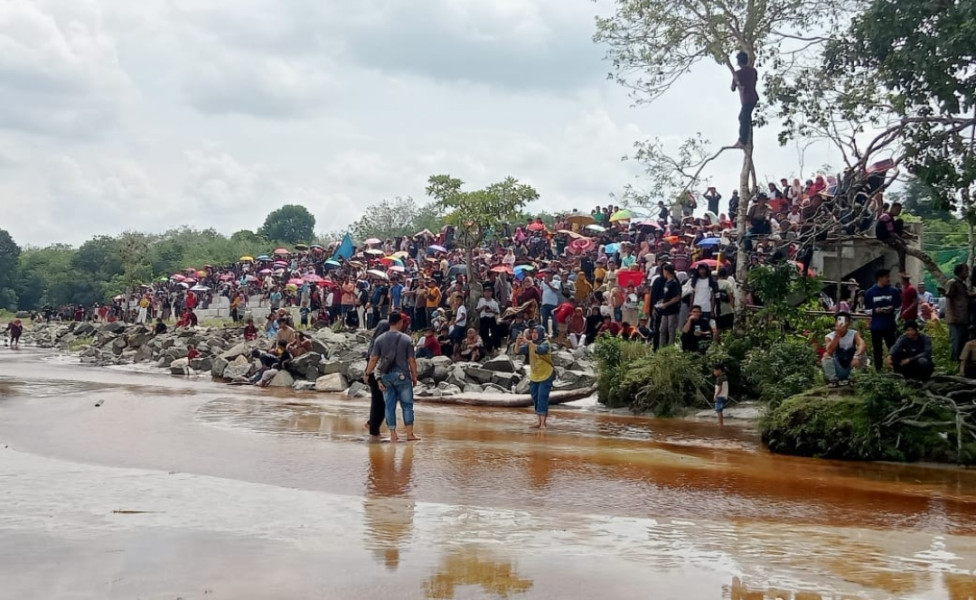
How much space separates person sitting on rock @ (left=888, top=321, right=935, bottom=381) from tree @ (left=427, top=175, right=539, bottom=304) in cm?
1554

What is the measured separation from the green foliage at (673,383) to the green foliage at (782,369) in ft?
3.05

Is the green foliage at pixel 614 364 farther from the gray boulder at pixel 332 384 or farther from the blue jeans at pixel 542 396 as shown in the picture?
the gray boulder at pixel 332 384

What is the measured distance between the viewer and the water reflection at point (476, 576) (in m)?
5.62

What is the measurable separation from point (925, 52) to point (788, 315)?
543 cm

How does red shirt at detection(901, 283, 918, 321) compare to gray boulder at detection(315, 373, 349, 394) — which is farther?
gray boulder at detection(315, 373, 349, 394)

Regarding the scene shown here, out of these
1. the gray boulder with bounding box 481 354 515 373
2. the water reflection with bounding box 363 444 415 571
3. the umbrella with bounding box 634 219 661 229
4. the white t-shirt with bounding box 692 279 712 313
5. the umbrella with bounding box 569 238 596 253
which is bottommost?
the water reflection with bounding box 363 444 415 571

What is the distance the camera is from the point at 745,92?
16.9 meters

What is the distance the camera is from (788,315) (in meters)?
15.9

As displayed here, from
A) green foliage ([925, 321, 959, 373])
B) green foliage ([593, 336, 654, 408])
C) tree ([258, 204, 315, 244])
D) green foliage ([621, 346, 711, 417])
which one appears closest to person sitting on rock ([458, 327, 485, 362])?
green foliage ([593, 336, 654, 408])

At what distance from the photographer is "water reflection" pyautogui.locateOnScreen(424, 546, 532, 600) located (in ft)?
18.4

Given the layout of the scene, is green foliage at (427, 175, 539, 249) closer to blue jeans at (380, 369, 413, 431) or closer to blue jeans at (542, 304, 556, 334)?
blue jeans at (542, 304, 556, 334)

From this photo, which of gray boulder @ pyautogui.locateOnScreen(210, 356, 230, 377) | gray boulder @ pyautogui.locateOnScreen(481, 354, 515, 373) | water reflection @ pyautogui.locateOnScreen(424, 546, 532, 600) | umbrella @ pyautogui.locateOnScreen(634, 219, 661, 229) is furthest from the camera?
umbrella @ pyautogui.locateOnScreen(634, 219, 661, 229)

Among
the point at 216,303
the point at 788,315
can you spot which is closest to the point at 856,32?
the point at 788,315

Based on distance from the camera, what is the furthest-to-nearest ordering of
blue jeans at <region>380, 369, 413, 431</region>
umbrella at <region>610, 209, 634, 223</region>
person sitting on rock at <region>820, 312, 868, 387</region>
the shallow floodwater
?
umbrella at <region>610, 209, 634, 223</region>
person sitting on rock at <region>820, 312, 868, 387</region>
blue jeans at <region>380, 369, 413, 431</region>
the shallow floodwater
